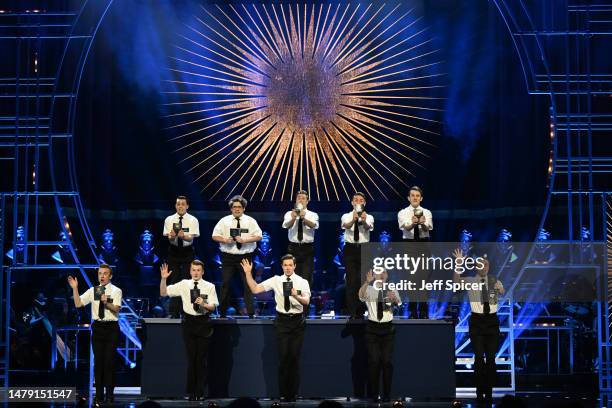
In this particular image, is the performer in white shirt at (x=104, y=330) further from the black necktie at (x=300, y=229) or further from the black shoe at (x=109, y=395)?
the black necktie at (x=300, y=229)

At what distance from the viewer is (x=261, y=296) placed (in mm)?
14578

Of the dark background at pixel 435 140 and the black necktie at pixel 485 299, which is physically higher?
the dark background at pixel 435 140

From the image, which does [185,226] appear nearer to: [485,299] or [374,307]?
[374,307]

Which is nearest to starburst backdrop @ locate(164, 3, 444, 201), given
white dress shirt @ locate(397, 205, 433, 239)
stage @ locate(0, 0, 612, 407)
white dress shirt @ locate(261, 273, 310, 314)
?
stage @ locate(0, 0, 612, 407)

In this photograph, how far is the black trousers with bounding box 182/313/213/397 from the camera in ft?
35.7

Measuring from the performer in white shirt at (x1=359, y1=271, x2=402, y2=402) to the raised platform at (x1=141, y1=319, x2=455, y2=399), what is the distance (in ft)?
0.91

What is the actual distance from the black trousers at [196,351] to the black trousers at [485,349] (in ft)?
11.0

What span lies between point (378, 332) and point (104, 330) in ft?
11.2

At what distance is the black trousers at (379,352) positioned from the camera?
35.7 feet

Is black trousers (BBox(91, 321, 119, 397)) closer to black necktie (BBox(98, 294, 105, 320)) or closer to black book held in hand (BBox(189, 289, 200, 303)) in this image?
black necktie (BBox(98, 294, 105, 320))

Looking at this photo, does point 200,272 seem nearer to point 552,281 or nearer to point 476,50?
point 552,281

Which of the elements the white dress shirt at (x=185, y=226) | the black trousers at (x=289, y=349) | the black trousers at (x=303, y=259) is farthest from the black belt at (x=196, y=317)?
the black trousers at (x=303, y=259)

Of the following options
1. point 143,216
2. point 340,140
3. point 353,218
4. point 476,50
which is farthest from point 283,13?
point 353,218

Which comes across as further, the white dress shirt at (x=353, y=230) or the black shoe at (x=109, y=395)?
the white dress shirt at (x=353, y=230)
